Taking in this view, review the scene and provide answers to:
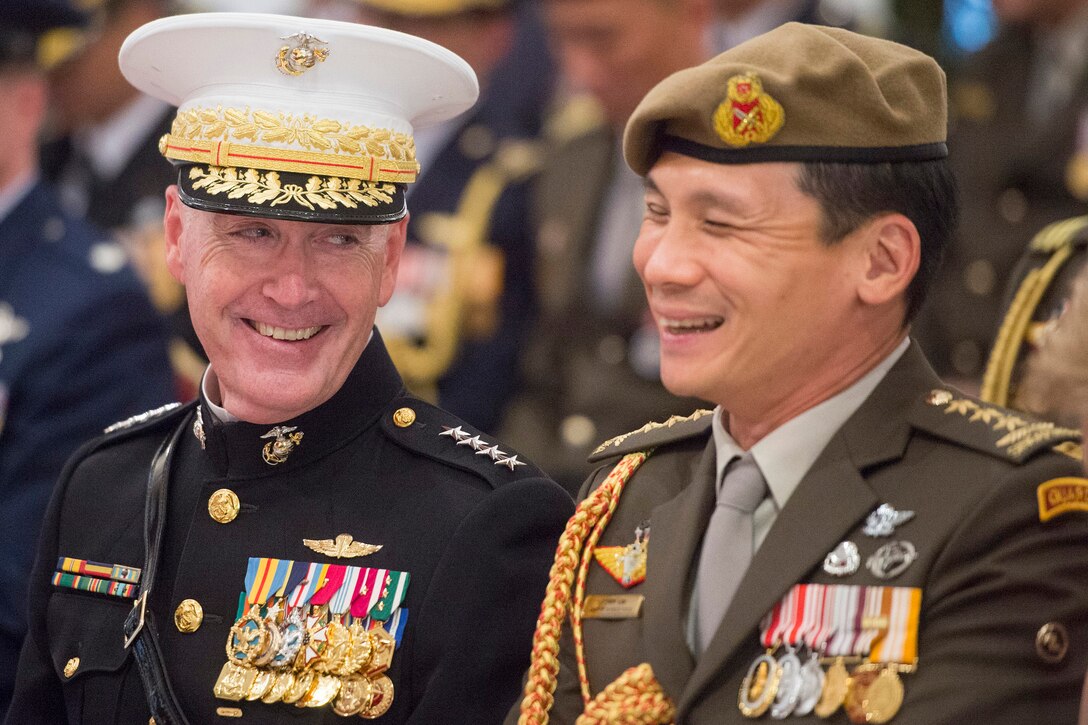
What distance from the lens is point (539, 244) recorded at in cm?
583

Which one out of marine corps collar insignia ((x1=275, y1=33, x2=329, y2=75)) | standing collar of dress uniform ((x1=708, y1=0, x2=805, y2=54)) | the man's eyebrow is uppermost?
standing collar of dress uniform ((x1=708, y1=0, x2=805, y2=54))

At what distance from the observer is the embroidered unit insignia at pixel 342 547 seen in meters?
3.02

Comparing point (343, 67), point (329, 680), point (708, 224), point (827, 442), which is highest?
point (343, 67)

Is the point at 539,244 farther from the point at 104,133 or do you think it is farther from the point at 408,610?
the point at 408,610

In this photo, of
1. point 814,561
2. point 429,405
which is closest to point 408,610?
point 429,405

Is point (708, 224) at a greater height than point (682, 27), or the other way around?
point (682, 27)

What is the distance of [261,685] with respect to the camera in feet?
9.61

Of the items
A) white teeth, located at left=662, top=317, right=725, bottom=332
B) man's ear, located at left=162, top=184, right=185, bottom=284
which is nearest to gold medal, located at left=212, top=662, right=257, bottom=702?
man's ear, located at left=162, top=184, right=185, bottom=284

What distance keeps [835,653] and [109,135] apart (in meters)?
5.35

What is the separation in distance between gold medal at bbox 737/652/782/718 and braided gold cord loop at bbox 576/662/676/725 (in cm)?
13

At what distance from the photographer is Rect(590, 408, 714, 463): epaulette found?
289cm

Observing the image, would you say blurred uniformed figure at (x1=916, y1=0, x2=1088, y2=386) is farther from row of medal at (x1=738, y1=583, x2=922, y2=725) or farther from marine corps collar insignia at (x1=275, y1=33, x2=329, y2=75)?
row of medal at (x1=738, y1=583, x2=922, y2=725)

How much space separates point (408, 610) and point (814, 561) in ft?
2.59

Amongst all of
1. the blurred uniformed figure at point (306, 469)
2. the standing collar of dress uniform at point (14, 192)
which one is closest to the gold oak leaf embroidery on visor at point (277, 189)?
the blurred uniformed figure at point (306, 469)
